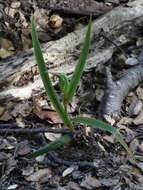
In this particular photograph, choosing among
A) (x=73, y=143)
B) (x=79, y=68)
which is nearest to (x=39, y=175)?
(x=73, y=143)

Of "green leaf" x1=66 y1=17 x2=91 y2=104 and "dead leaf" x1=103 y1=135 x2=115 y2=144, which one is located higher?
"green leaf" x1=66 y1=17 x2=91 y2=104

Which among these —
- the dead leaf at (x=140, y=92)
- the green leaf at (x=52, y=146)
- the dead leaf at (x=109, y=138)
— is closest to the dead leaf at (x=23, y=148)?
the green leaf at (x=52, y=146)

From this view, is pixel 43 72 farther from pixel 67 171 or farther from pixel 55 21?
pixel 55 21

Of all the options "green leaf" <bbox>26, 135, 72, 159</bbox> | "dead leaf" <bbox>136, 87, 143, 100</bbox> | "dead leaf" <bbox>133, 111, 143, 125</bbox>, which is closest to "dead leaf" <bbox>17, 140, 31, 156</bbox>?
"green leaf" <bbox>26, 135, 72, 159</bbox>

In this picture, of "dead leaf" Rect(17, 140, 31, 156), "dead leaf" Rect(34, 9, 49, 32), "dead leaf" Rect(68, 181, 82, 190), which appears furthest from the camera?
"dead leaf" Rect(34, 9, 49, 32)

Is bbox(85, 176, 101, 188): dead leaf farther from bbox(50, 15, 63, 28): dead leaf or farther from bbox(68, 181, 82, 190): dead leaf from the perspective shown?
bbox(50, 15, 63, 28): dead leaf

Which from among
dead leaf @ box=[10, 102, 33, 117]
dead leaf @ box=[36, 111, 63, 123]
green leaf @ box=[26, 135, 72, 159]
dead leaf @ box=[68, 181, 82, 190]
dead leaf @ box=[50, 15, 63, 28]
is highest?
dead leaf @ box=[50, 15, 63, 28]

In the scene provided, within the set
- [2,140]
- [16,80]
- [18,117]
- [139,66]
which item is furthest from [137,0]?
[2,140]
